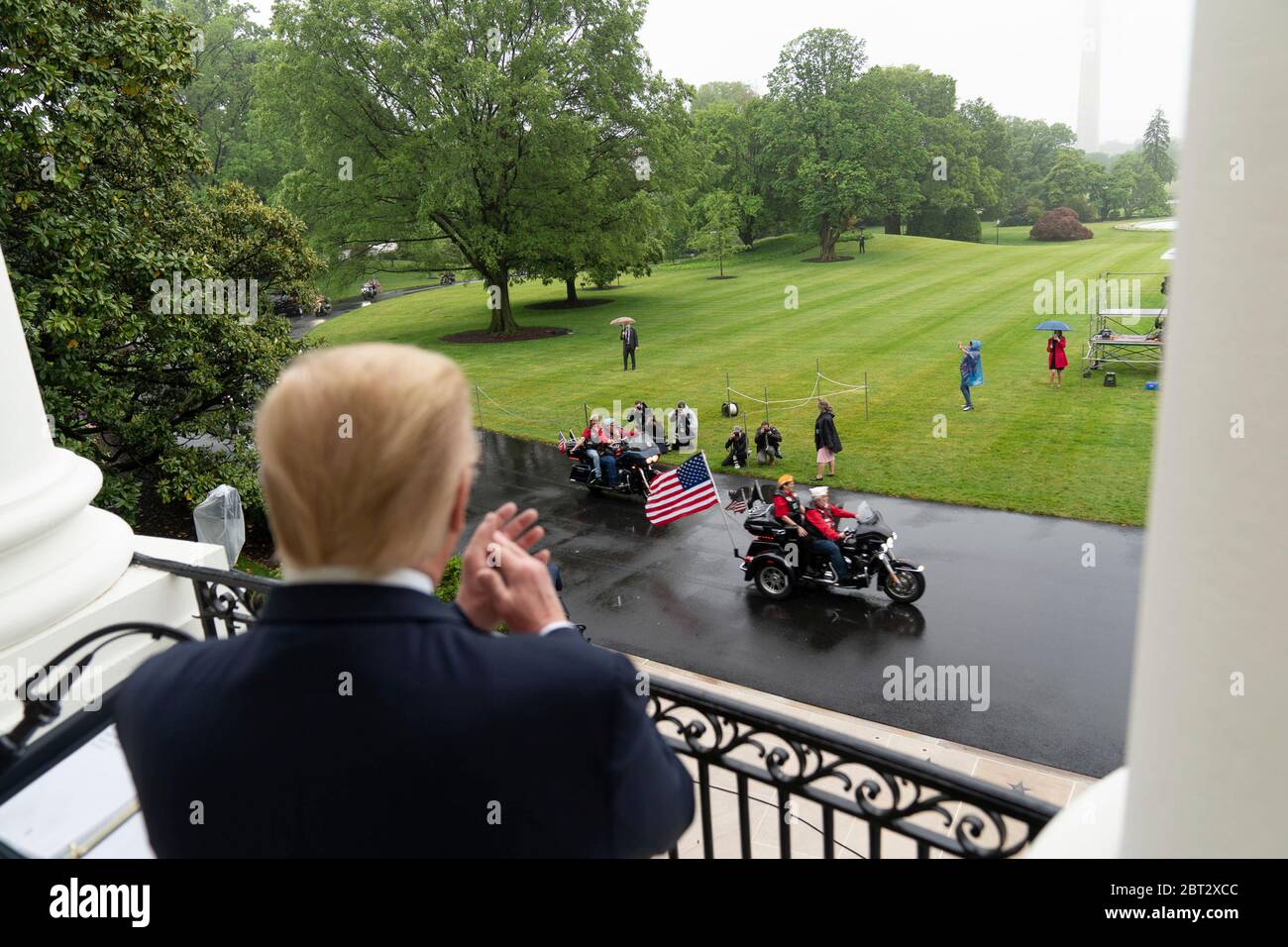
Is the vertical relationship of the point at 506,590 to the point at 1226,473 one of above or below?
below

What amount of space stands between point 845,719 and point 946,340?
82.6 ft

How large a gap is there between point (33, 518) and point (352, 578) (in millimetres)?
4038

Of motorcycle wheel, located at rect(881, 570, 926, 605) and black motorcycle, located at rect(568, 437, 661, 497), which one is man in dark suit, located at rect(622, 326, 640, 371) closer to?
black motorcycle, located at rect(568, 437, 661, 497)

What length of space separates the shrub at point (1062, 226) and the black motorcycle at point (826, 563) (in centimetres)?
6302

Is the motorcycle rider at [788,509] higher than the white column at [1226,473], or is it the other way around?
the white column at [1226,473]

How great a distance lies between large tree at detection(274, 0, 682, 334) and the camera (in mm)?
35750

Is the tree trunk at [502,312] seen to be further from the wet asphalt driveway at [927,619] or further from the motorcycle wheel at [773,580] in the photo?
the motorcycle wheel at [773,580]

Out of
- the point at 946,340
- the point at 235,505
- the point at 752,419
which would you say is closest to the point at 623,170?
the point at 946,340

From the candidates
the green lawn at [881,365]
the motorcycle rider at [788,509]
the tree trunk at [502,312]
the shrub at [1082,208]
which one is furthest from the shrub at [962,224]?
the motorcycle rider at [788,509]

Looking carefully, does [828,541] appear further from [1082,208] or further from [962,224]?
[1082,208]

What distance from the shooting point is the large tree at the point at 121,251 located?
1126 centimetres

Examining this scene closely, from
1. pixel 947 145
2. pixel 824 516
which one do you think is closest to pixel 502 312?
pixel 824 516

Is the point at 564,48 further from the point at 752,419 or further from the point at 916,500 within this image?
the point at 916,500

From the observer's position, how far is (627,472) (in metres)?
17.9
